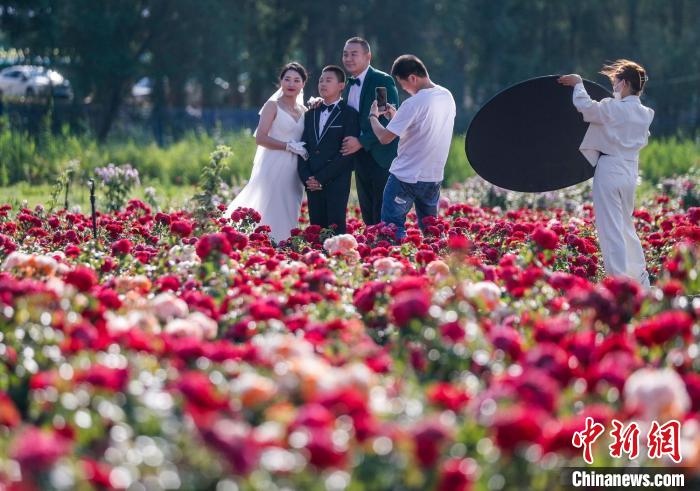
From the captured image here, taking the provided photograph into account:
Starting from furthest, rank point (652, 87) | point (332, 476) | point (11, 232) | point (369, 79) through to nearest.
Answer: point (652, 87) < point (369, 79) < point (11, 232) < point (332, 476)

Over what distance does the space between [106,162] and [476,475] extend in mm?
13646

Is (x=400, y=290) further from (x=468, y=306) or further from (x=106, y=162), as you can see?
(x=106, y=162)

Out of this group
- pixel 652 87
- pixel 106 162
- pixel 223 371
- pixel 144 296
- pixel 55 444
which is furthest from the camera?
pixel 652 87

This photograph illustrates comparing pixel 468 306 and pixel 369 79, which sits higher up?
pixel 369 79

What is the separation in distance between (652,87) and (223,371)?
30546 mm

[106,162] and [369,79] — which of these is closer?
[369,79]

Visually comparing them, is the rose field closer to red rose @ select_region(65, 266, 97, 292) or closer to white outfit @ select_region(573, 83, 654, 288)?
red rose @ select_region(65, 266, 97, 292)

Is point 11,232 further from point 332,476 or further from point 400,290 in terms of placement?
point 332,476

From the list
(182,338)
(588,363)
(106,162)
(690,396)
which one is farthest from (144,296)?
(106,162)

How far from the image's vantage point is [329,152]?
26.4 ft

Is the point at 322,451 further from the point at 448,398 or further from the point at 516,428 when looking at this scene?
the point at 448,398

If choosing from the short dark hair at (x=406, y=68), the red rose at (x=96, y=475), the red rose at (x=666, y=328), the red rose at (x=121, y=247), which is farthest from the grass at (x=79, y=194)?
the red rose at (x=96, y=475)

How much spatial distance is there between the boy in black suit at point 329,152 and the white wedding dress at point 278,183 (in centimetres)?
19

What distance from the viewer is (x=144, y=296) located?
4.62 m
